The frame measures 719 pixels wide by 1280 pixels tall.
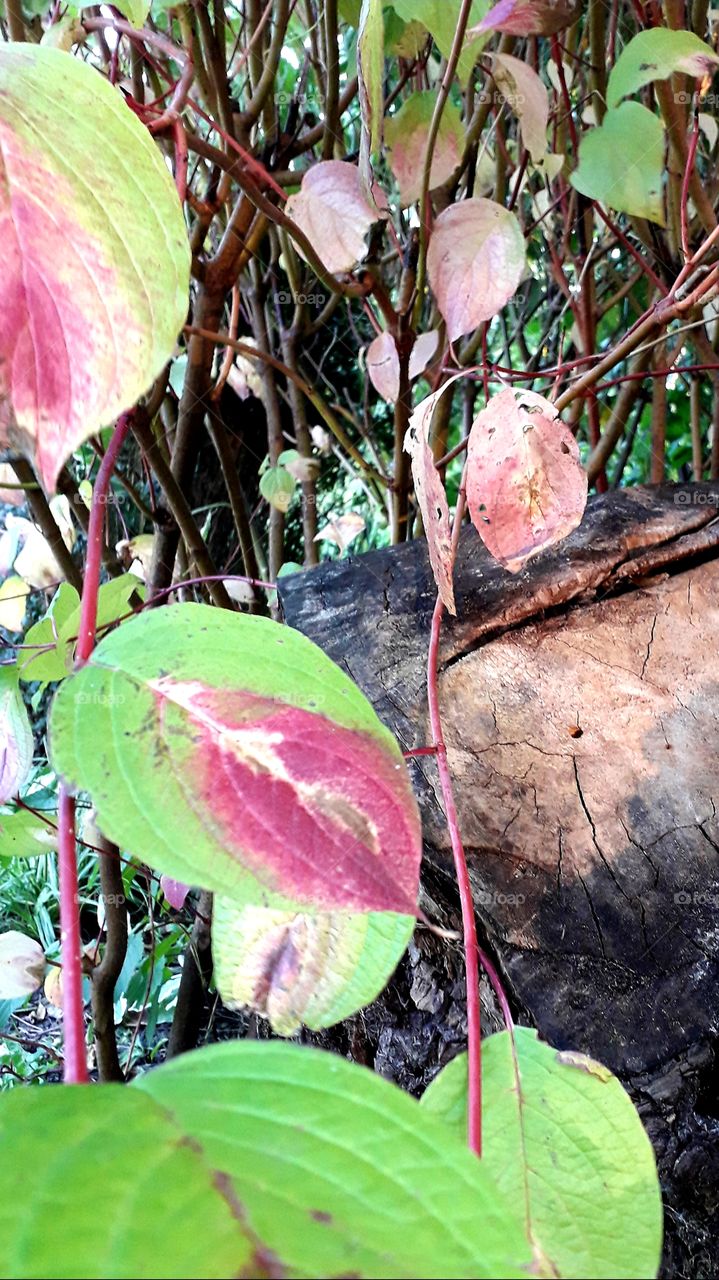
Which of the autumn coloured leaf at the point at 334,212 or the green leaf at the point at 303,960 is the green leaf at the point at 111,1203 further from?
the autumn coloured leaf at the point at 334,212

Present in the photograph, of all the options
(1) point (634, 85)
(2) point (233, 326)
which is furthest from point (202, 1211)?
(2) point (233, 326)

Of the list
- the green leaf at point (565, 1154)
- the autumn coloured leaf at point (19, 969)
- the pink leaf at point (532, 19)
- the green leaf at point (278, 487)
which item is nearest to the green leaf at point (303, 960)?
the green leaf at point (565, 1154)

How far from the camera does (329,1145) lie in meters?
0.19

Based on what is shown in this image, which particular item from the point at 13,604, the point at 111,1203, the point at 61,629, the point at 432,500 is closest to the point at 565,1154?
the point at 111,1203

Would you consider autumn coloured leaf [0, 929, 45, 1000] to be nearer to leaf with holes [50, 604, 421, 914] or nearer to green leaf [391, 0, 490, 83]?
leaf with holes [50, 604, 421, 914]

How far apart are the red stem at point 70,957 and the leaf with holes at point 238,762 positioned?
0.03 meters

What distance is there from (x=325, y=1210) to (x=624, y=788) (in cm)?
50

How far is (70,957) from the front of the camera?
0.25 m

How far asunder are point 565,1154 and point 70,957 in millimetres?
219

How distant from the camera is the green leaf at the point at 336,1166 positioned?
17 centimetres

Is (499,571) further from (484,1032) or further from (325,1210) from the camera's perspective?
(325,1210)

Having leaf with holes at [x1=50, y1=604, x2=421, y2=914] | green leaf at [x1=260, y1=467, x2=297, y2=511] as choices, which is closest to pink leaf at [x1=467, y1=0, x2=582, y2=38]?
leaf with holes at [x1=50, y1=604, x2=421, y2=914]

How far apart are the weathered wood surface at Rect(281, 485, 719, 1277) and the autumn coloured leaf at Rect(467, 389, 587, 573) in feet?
0.58

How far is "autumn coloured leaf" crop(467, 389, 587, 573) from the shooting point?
0.53 m
